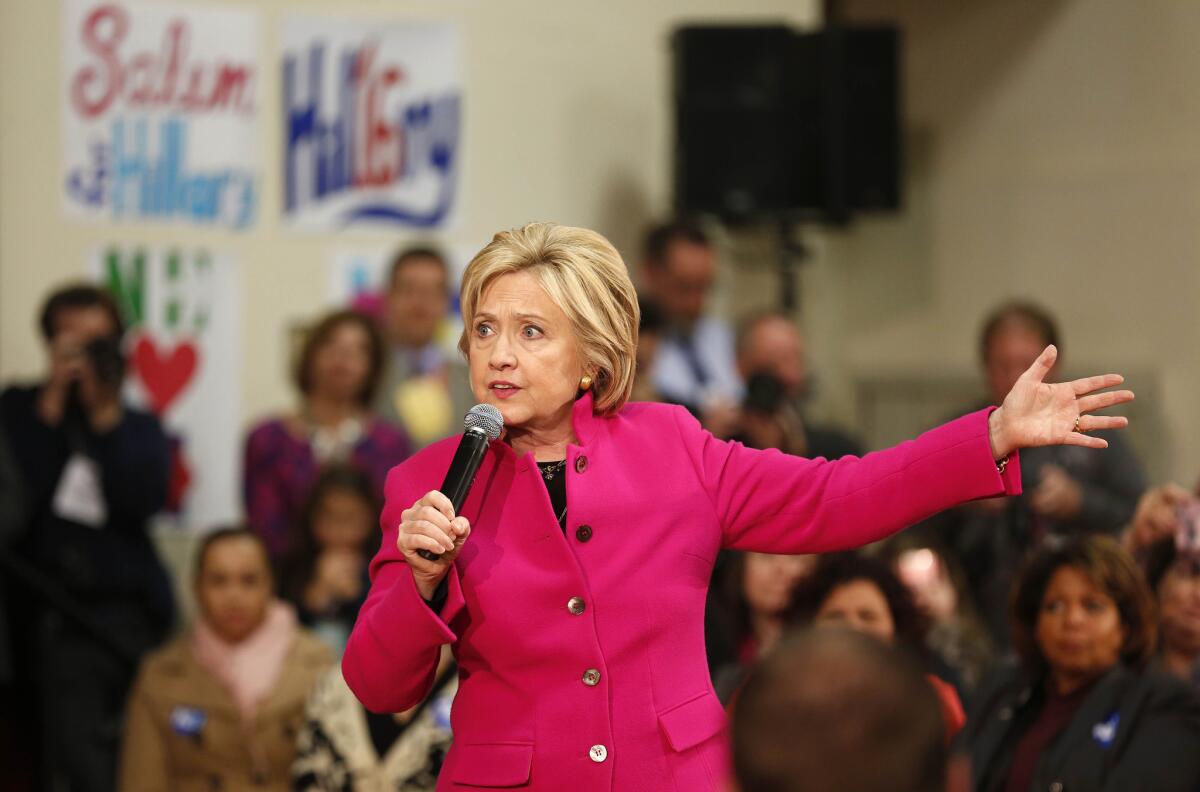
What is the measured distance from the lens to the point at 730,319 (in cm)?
790

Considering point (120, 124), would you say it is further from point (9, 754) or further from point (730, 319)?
point (730, 319)

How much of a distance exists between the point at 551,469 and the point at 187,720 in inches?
106

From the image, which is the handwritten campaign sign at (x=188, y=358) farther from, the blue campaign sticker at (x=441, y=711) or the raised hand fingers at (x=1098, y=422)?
the raised hand fingers at (x=1098, y=422)

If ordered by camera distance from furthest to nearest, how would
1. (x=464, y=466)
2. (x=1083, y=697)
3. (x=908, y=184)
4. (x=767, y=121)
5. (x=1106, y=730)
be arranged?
(x=908, y=184)
(x=767, y=121)
(x=1083, y=697)
(x=1106, y=730)
(x=464, y=466)

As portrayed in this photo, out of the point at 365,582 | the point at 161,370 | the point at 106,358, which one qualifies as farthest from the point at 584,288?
the point at 161,370

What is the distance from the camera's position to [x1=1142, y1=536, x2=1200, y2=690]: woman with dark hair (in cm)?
446

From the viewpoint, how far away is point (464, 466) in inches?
92.0

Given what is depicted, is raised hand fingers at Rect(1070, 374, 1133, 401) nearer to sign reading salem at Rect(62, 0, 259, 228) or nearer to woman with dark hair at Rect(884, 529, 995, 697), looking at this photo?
woman with dark hair at Rect(884, 529, 995, 697)

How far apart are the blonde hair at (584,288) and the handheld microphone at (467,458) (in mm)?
195

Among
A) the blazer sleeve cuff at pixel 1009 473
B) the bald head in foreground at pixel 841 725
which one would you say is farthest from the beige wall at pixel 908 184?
the bald head in foreground at pixel 841 725

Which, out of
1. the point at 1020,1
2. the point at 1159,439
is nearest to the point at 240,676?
the point at 1159,439

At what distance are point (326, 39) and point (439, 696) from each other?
3325 mm

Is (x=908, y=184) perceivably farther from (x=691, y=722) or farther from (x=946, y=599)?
(x=691, y=722)

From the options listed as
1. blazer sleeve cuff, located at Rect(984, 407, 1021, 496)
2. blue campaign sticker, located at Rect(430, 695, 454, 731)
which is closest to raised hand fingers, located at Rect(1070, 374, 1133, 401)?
blazer sleeve cuff, located at Rect(984, 407, 1021, 496)
